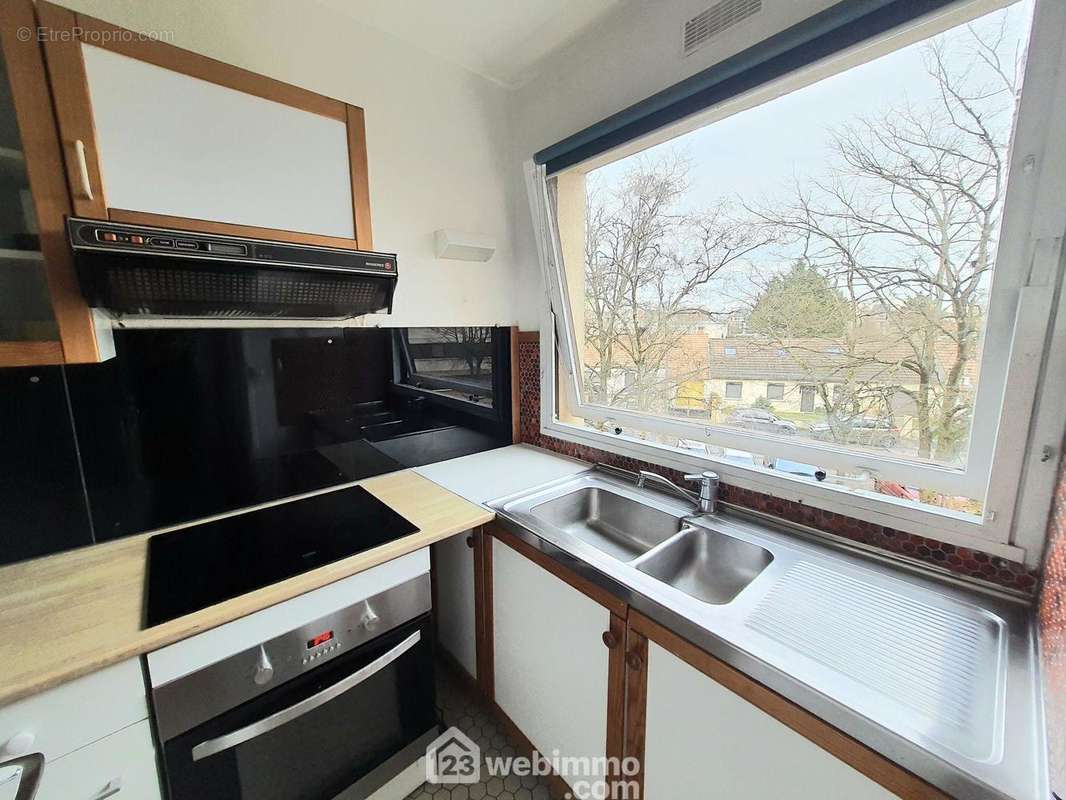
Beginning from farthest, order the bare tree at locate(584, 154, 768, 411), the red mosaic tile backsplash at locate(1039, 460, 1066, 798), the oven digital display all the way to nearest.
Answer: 1. the bare tree at locate(584, 154, 768, 411)
2. the oven digital display
3. the red mosaic tile backsplash at locate(1039, 460, 1066, 798)

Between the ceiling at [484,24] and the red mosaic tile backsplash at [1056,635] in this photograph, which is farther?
the ceiling at [484,24]

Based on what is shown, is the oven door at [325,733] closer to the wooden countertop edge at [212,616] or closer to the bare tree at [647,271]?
the wooden countertop edge at [212,616]

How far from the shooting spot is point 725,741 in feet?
2.74

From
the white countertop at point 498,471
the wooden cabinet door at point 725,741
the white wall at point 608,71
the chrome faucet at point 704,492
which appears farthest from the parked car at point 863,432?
the white wall at point 608,71

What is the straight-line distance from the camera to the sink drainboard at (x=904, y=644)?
67 cm

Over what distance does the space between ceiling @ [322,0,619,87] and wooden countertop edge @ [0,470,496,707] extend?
177cm

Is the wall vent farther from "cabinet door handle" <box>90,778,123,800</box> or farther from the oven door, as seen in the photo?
"cabinet door handle" <box>90,778,123,800</box>

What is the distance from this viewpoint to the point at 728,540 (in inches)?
49.2

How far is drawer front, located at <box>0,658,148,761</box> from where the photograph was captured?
750mm

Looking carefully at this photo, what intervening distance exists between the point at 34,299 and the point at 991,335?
2.09m

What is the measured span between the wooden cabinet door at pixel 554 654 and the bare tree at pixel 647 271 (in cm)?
79

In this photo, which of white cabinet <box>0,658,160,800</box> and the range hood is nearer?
white cabinet <box>0,658,160,800</box>

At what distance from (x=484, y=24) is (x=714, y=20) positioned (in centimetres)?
82
